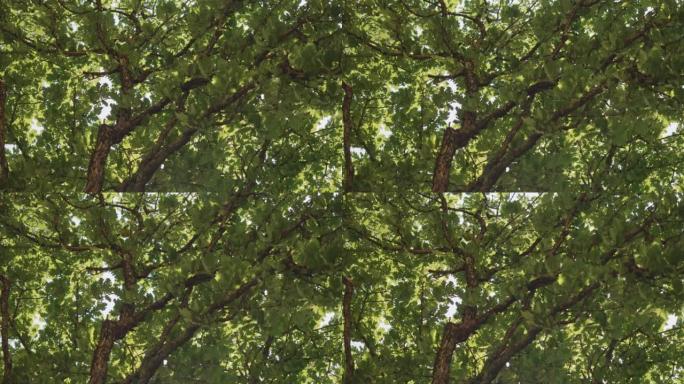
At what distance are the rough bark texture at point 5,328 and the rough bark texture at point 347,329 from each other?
158cm

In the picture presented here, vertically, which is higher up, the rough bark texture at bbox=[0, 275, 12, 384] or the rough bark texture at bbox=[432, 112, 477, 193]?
the rough bark texture at bbox=[432, 112, 477, 193]

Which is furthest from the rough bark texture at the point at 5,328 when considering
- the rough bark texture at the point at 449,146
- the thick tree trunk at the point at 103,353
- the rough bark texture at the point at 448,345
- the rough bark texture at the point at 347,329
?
the rough bark texture at the point at 449,146

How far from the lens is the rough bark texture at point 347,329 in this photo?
13.4ft

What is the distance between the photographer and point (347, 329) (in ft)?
13.5

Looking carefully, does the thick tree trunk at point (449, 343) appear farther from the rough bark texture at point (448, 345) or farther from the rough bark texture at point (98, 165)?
the rough bark texture at point (98, 165)

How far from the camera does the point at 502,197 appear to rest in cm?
417

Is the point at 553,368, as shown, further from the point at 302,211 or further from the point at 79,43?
the point at 79,43

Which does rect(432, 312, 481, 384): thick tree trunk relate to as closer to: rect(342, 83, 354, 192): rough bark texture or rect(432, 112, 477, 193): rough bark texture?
rect(432, 112, 477, 193): rough bark texture

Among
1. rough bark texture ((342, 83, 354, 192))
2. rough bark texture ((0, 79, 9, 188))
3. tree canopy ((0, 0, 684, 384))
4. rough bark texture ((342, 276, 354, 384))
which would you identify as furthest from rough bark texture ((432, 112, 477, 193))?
rough bark texture ((0, 79, 9, 188))

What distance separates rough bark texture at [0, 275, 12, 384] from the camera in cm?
411

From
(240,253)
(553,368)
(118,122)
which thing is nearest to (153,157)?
(118,122)

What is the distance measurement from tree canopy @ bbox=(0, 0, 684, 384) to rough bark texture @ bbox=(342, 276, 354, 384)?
0.04 feet

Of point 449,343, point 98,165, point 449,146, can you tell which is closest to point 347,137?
point 449,146

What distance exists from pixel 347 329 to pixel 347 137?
91 centimetres
